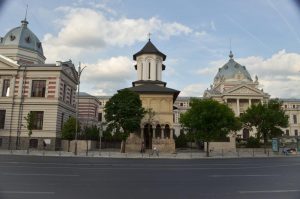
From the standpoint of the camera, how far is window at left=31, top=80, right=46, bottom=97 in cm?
5094

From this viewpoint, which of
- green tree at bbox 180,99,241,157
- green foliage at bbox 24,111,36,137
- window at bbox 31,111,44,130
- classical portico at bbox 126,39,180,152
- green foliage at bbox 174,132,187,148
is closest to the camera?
green foliage at bbox 24,111,36,137

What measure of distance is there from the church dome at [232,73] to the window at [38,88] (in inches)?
3121

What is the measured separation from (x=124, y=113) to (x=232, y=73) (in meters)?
79.8

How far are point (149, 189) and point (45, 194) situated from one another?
4.14 meters

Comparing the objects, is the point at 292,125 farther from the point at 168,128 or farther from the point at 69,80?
the point at 69,80

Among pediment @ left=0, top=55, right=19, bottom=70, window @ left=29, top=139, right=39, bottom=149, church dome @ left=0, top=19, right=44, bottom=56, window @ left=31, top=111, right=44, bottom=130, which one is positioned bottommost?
window @ left=29, top=139, right=39, bottom=149

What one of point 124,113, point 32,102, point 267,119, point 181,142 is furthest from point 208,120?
point 32,102

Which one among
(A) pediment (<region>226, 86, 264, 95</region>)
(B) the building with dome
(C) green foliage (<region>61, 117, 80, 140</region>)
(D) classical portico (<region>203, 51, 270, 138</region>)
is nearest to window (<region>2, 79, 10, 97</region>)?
(B) the building with dome

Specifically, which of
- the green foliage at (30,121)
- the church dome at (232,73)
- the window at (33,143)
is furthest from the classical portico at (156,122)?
the church dome at (232,73)

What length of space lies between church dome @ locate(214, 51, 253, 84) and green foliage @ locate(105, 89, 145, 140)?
75619 millimetres

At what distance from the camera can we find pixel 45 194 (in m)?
11.0

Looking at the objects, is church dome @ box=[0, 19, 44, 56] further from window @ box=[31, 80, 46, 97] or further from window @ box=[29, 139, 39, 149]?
window @ box=[29, 139, 39, 149]

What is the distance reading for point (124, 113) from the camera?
149ft

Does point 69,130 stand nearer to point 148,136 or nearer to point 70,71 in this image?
point 70,71
